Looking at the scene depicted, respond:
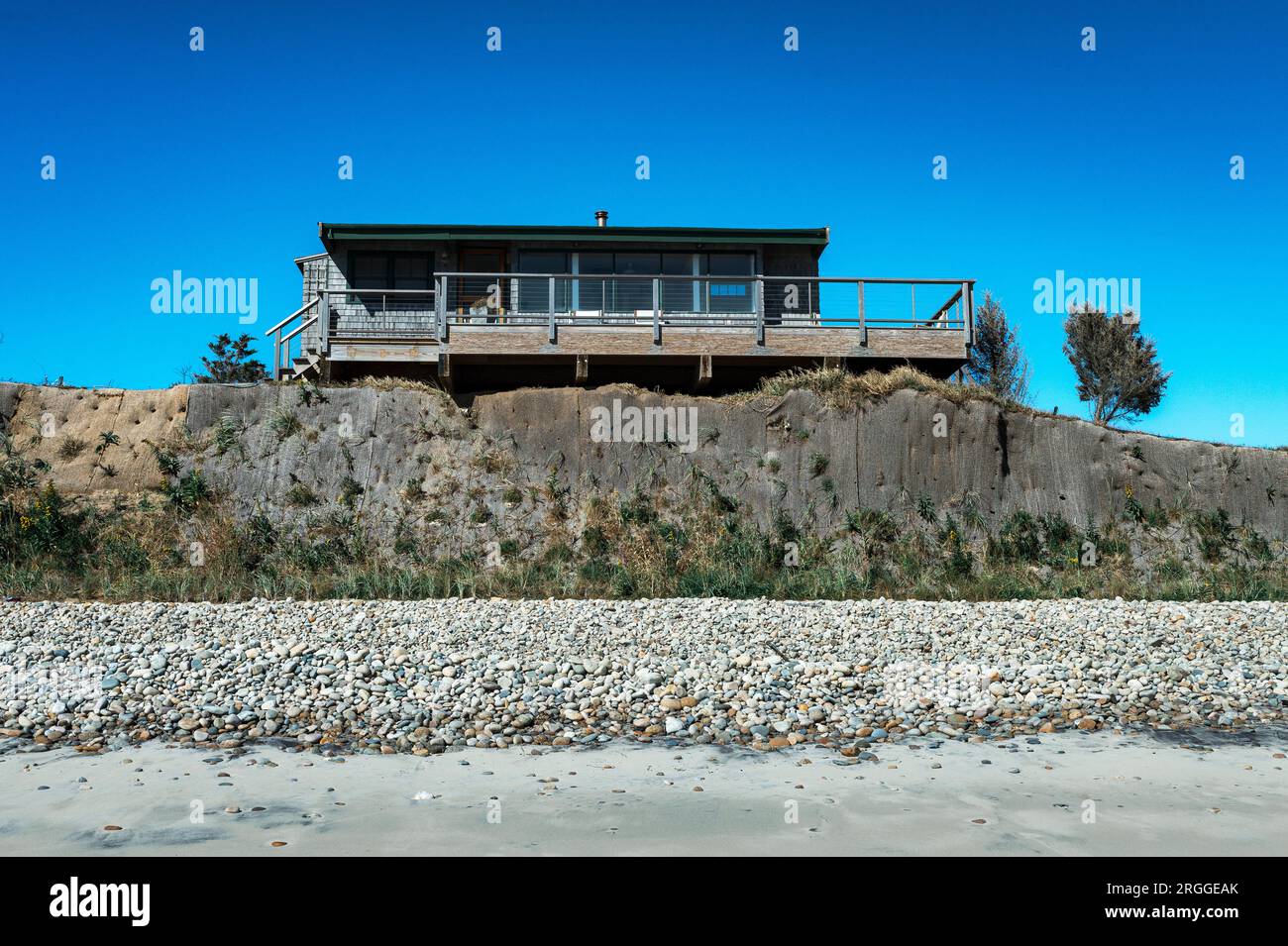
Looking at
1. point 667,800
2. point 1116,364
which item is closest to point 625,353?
point 667,800

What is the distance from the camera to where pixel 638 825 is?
5.69 m

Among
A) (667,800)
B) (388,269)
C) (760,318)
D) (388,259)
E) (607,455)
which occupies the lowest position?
(667,800)

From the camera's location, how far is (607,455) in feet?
57.1

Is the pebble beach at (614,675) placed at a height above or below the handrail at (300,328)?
below

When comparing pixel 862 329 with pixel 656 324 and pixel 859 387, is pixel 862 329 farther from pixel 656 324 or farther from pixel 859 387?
pixel 656 324

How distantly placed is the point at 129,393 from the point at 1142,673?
17.4m

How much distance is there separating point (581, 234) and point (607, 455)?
734 cm

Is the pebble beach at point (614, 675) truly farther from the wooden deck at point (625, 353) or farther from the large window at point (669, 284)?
the large window at point (669, 284)

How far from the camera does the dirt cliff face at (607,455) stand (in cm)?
1700

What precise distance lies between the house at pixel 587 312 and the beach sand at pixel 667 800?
11255 millimetres

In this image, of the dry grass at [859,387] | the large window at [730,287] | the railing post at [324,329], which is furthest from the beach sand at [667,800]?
the large window at [730,287]

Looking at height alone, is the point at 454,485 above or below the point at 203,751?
above
